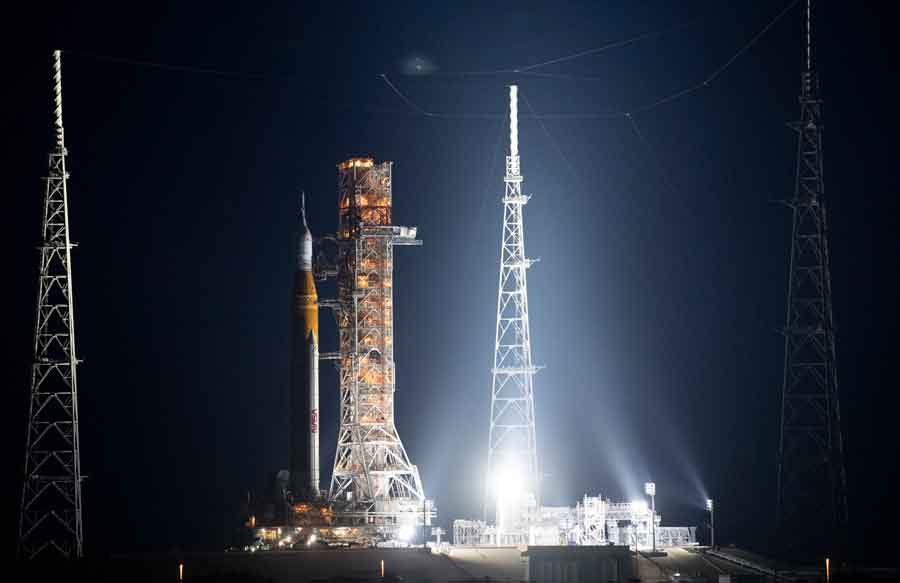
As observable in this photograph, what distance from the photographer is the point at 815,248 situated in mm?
63562

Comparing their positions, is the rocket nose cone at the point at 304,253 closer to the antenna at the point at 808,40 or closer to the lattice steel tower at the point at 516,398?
the lattice steel tower at the point at 516,398

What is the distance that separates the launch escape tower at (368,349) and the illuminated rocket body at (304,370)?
4.05 ft

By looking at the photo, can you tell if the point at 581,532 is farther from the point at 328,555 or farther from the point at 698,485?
the point at 698,485

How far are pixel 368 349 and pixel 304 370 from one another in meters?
2.52

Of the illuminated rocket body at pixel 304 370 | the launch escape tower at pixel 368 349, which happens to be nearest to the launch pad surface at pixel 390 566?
the illuminated rocket body at pixel 304 370

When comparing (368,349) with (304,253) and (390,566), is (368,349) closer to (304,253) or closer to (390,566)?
(304,253)

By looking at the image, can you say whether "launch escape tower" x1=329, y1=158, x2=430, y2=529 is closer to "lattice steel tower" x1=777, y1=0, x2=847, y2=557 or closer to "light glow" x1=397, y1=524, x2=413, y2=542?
"light glow" x1=397, y1=524, x2=413, y2=542

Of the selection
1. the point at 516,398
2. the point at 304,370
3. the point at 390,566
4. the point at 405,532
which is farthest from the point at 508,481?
the point at 390,566

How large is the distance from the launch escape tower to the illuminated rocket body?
1233 mm

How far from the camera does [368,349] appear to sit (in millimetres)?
67250

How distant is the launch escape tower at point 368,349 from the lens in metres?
66.3

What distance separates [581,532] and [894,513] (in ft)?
80.6

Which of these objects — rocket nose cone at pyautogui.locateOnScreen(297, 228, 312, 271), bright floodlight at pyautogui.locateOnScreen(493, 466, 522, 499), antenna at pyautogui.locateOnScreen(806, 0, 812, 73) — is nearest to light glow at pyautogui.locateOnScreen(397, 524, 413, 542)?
bright floodlight at pyautogui.locateOnScreen(493, 466, 522, 499)

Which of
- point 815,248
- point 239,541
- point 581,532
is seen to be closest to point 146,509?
point 239,541
